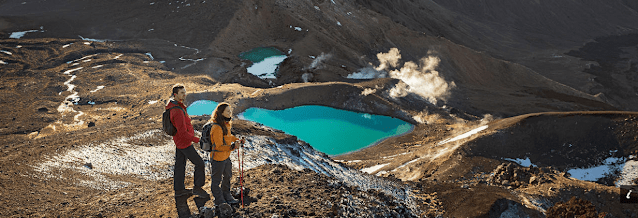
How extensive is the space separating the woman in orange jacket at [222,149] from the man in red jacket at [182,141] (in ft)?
1.28

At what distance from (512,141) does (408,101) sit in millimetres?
14699

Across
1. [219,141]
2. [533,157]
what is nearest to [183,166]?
[219,141]

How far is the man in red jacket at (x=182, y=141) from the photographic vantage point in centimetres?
753

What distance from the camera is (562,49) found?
274ft

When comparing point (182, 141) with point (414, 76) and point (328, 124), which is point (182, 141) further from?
point (414, 76)

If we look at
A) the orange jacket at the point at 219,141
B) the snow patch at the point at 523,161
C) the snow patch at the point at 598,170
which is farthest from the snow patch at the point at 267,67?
the orange jacket at the point at 219,141

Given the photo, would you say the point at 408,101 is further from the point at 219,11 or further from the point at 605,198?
the point at 219,11

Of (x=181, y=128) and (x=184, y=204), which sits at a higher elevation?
(x=181, y=128)

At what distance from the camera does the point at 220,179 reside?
806 cm

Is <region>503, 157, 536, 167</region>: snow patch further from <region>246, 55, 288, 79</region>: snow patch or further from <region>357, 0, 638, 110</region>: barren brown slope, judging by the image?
<region>357, 0, 638, 110</region>: barren brown slope

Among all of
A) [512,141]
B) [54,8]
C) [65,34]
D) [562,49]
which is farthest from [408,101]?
[562,49]

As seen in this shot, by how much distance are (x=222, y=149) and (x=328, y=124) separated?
74.9 ft

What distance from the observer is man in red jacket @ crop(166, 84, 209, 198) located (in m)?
7.53

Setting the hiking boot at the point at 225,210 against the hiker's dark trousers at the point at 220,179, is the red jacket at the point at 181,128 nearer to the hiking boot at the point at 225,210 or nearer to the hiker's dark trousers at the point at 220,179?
the hiker's dark trousers at the point at 220,179
